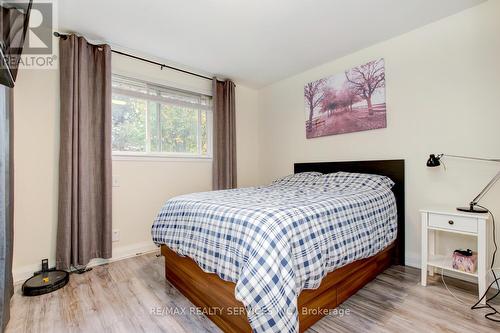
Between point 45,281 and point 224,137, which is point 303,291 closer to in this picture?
point 45,281

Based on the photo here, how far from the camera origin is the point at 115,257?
2.55 metres

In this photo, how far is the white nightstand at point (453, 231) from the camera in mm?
1668

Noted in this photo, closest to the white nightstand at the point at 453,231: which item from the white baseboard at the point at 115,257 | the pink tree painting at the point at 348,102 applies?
the pink tree painting at the point at 348,102

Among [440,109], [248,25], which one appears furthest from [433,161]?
[248,25]

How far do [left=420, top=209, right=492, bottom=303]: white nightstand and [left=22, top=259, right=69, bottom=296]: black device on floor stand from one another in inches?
115

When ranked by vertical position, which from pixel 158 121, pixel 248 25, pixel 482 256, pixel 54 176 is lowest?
pixel 482 256

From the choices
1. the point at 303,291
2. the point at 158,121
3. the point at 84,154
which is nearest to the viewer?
the point at 303,291

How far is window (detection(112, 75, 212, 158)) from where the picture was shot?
108 inches

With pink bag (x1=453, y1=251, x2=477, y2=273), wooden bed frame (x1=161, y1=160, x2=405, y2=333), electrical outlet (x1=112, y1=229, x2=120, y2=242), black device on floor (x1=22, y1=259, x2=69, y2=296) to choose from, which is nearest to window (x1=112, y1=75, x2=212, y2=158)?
electrical outlet (x1=112, y1=229, x2=120, y2=242)

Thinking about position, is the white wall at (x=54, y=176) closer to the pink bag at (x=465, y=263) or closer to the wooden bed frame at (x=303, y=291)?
the wooden bed frame at (x=303, y=291)

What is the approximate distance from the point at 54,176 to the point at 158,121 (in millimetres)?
1228

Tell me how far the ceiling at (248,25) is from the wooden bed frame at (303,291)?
1341 mm

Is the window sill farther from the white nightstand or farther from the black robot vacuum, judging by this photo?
the white nightstand

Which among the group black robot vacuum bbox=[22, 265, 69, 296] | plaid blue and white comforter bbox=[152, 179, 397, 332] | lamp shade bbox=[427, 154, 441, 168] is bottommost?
black robot vacuum bbox=[22, 265, 69, 296]
